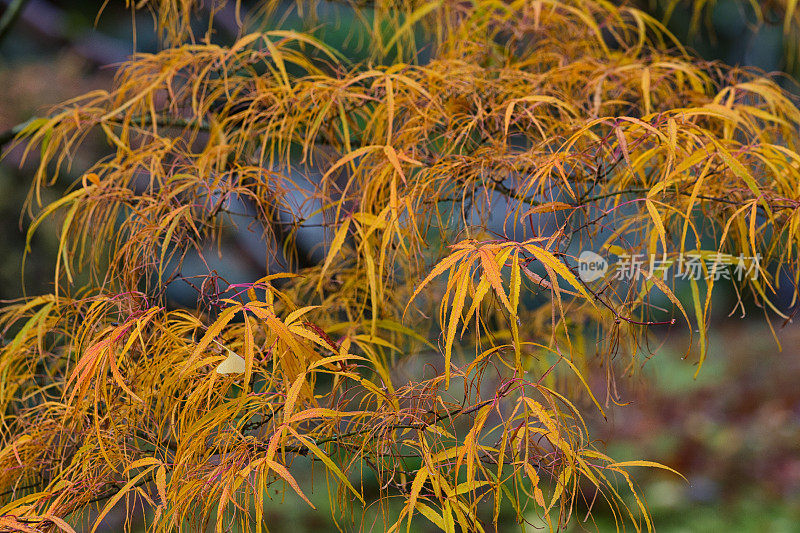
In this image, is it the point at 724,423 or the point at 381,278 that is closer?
the point at 381,278

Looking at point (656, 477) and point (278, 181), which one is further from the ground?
point (278, 181)

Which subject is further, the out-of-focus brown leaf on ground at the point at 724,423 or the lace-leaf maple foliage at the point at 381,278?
the out-of-focus brown leaf on ground at the point at 724,423

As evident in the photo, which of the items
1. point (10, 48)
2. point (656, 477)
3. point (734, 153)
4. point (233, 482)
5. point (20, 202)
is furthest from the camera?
point (10, 48)

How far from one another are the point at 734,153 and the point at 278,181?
1.23 feet

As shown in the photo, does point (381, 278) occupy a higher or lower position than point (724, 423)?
higher

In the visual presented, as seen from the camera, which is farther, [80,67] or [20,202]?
[80,67]

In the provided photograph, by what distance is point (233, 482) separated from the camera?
16.6 inches

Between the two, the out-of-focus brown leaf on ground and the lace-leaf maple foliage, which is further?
the out-of-focus brown leaf on ground

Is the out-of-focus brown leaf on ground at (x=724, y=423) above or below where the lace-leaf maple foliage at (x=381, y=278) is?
below

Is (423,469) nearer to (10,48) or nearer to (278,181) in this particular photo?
(278,181)

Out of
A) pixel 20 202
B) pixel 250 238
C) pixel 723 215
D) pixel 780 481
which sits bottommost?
pixel 780 481

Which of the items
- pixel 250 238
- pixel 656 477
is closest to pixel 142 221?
pixel 250 238

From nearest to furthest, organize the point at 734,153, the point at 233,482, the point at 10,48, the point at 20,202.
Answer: the point at 233,482 < the point at 734,153 < the point at 20,202 < the point at 10,48

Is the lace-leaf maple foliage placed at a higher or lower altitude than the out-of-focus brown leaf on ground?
higher
